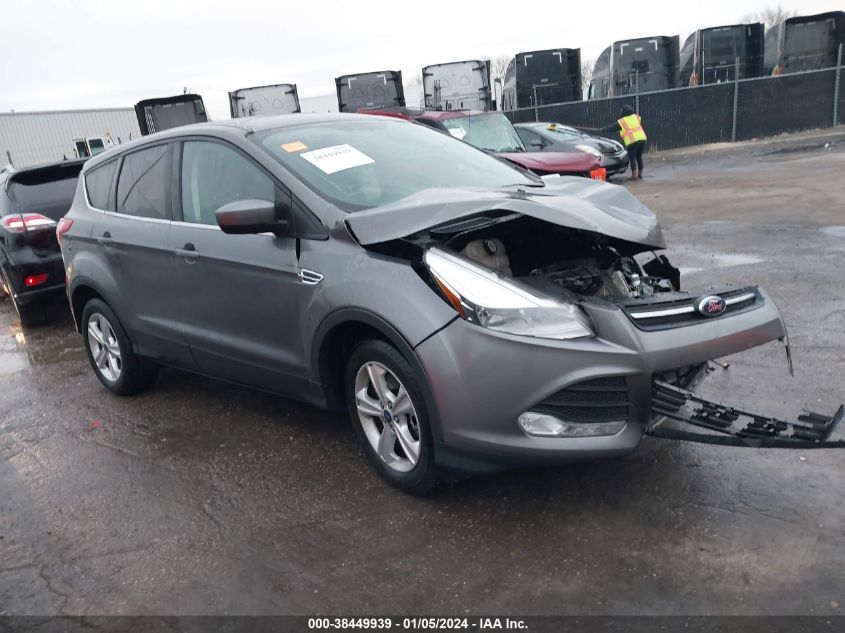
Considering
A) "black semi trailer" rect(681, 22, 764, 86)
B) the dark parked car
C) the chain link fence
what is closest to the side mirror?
the dark parked car

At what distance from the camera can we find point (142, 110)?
19719 mm

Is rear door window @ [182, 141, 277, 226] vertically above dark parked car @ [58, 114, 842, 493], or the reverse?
rear door window @ [182, 141, 277, 226]

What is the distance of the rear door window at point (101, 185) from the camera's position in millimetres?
5176

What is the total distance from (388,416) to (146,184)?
2417 millimetres

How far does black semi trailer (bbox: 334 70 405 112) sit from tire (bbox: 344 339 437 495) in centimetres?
1760

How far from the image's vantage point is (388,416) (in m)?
3.45

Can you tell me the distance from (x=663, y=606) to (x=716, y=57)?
23.2 m

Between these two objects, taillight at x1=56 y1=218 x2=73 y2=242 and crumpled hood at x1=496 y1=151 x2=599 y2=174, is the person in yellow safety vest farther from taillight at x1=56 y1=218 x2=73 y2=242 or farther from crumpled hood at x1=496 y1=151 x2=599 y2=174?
taillight at x1=56 y1=218 x2=73 y2=242

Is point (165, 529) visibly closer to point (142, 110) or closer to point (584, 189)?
point (584, 189)

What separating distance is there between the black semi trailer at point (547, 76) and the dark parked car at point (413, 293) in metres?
19.2

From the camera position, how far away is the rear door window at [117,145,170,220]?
4574mm

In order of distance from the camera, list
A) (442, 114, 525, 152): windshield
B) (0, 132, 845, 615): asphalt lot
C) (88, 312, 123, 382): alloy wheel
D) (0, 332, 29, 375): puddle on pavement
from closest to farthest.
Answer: (0, 132, 845, 615): asphalt lot < (88, 312, 123, 382): alloy wheel < (0, 332, 29, 375): puddle on pavement < (442, 114, 525, 152): windshield

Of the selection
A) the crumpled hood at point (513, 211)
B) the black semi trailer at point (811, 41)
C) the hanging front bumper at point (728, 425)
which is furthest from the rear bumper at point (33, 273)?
the black semi trailer at point (811, 41)

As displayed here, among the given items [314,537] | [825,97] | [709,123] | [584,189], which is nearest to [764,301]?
[584,189]
